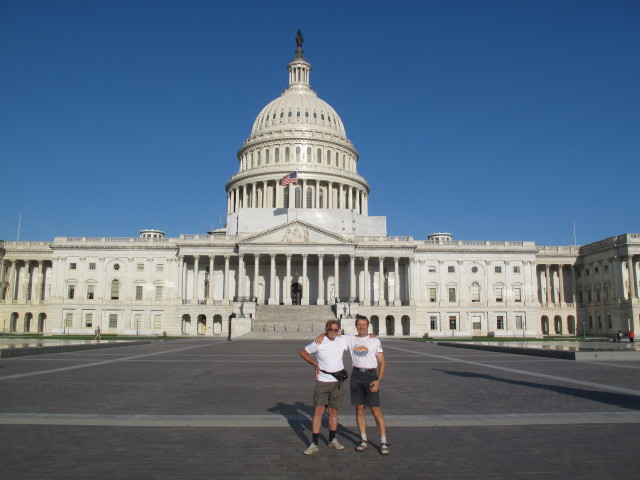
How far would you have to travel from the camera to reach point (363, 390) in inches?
410

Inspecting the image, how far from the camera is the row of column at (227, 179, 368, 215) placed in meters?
108

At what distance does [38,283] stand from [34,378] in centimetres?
8222

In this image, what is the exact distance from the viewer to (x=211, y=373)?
23.3 meters

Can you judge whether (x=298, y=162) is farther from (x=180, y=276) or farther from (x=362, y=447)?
(x=362, y=447)

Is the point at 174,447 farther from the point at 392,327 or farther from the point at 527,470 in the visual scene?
the point at 392,327

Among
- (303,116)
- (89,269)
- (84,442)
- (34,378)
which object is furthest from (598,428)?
(303,116)

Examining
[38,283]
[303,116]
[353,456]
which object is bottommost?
[353,456]

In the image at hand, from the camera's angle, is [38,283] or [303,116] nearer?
[38,283]

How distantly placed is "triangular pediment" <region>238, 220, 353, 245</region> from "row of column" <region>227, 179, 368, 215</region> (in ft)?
67.5

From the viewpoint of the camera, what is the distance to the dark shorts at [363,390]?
10.3m

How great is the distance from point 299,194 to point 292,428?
98.3m

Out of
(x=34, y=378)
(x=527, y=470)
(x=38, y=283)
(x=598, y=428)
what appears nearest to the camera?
(x=527, y=470)

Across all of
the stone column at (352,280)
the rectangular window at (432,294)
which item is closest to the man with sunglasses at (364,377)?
the stone column at (352,280)

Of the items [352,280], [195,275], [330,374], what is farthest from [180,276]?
[330,374]
